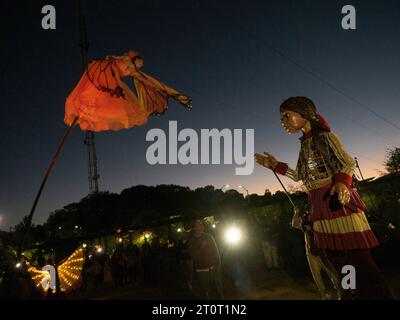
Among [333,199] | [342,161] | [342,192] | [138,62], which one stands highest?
[138,62]

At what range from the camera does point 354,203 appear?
285cm

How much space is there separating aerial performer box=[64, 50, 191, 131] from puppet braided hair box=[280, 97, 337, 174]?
1.24m

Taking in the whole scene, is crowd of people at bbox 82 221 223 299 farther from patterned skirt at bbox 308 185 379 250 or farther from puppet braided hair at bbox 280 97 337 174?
puppet braided hair at bbox 280 97 337 174

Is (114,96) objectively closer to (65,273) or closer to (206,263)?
(206,263)

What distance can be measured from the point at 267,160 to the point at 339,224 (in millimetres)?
1216

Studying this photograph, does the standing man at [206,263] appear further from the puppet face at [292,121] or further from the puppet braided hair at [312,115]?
the puppet braided hair at [312,115]

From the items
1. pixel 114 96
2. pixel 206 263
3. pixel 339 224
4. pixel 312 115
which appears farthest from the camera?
pixel 206 263

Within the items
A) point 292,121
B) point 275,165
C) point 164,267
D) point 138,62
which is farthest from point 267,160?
point 164,267

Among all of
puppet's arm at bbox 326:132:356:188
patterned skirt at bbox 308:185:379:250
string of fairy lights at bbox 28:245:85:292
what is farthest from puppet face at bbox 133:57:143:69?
string of fairy lights at bbox 28:245:85:292

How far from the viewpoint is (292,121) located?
3.39m

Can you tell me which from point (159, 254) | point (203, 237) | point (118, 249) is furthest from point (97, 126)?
point (118, 249)

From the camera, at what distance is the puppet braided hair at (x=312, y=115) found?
122 inches

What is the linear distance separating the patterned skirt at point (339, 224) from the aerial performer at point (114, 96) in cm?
190

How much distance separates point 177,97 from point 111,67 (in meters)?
0.81
